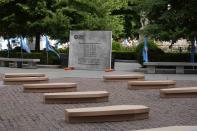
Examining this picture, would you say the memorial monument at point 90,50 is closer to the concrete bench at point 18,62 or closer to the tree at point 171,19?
the tree at point 171,19

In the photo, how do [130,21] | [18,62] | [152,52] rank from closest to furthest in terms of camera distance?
[152,52]
[18,62]
[130,21]

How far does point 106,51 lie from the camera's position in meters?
26.1

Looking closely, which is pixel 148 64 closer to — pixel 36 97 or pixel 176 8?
pixel 176 8

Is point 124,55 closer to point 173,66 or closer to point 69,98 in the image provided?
point 173,66

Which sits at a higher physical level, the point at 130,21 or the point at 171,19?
the point at 130,21

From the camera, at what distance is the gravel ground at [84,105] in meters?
9.83

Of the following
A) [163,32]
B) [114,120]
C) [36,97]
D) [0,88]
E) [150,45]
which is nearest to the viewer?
[114,120]

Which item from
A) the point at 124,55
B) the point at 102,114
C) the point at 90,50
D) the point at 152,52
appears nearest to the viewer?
the point at 102,114

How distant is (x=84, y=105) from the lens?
12.8 meters

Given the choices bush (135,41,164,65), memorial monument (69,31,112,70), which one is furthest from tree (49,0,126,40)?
memorial monument (69,31,112,70)

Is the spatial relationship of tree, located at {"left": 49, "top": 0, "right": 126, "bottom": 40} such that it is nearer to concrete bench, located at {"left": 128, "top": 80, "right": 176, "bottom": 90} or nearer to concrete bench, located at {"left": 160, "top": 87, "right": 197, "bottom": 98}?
concrete bench, located at {"left": 128, "top": 80, "right": 176, "bottom": 90}

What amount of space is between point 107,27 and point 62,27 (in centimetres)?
278

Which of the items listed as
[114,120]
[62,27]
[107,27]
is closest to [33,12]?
[62,27]

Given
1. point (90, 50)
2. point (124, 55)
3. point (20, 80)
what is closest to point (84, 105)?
point (20, 80)
